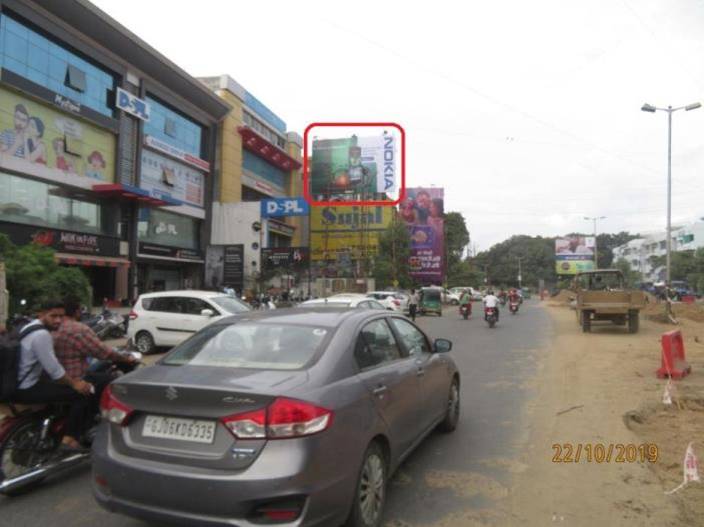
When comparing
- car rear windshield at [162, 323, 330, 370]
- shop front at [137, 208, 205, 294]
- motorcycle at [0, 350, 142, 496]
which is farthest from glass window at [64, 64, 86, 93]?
car rear windshield at [162, 323, 330, 370]

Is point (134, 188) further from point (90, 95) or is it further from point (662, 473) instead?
point (662, 473)

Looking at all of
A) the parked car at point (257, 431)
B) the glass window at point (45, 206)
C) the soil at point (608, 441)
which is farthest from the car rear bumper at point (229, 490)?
the glass window at point (45, 206)

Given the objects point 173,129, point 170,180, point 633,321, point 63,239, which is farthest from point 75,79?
point 633,321

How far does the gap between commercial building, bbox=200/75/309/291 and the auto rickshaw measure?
36.7 feet

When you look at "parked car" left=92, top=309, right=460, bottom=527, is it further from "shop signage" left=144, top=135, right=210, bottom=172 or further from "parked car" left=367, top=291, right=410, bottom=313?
"shop signage" left=144, top=135, right=210, bottom=172

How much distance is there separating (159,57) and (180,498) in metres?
33.0

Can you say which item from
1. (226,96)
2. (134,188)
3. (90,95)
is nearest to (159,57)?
(90,95)

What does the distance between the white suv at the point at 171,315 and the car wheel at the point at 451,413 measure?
26.3 ft

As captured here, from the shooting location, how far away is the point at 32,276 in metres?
15.2

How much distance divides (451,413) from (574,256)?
83.3m

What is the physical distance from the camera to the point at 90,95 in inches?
1114

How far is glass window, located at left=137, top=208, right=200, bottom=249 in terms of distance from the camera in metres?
33.2

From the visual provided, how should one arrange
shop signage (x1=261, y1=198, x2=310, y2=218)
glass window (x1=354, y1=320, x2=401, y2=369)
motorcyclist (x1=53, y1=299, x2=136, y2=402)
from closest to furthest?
glass window (x1=354, y1=320, x2=401, y2=369) < motorcyclist (x1=53, y1=299, x2=136, y2=402) < shop signage (x1=261, y1=198, x2=310, y2=218)

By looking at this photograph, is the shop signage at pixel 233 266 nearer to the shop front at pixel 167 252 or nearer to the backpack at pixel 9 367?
the shop front at pixel 167 252
